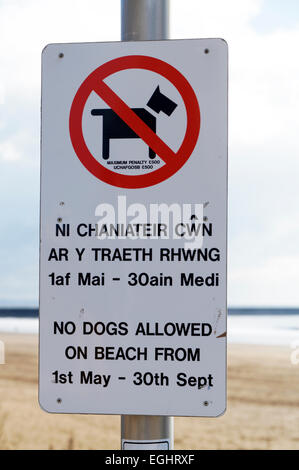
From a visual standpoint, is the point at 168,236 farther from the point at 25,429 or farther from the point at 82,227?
the point at 25,429

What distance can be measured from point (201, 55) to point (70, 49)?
1.25 feet

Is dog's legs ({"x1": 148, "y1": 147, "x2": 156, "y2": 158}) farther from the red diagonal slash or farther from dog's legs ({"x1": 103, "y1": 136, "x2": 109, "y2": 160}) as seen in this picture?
dog's legs ({"x1": 103, "y1": 136, "x2": 109, "y2": 160})

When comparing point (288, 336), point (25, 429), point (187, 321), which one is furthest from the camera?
point (288, 336)

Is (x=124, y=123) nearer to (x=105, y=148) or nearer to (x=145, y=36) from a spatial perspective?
(x=105, y=148)

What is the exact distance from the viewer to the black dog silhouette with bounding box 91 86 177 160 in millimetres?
1768

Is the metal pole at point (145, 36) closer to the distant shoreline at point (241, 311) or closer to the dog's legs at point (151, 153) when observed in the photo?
the dog's legs at point (151, 153)

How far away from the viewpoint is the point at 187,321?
5.60 ft

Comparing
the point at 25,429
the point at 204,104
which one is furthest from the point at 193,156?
the point at 25,429

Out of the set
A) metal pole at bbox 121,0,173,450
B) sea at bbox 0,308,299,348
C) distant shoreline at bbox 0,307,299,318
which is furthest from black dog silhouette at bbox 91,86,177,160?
distant shoreline at bbox 0,307,299,318

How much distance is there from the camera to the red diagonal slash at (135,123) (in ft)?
5.77

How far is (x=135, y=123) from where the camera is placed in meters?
1.77

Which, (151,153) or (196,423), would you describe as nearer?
(151,153)

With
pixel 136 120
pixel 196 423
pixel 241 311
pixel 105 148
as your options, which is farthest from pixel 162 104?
pixel 241 311

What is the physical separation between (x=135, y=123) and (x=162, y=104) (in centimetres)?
9
